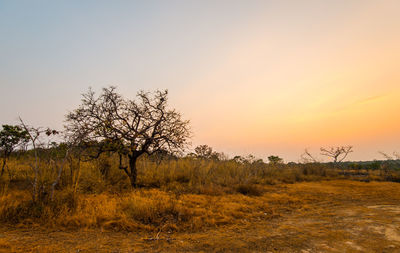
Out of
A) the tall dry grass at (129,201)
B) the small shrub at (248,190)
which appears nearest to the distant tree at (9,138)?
the tall dry grass at (129,201)

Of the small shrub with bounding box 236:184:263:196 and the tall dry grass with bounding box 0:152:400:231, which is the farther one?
the small shrub with bounding box 236:184:263:196

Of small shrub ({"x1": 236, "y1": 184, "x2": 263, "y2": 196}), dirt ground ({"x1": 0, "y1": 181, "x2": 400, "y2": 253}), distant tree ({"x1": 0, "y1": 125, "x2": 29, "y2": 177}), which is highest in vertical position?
distant tree ({"x1": 0, "y1": 125, "x2": 29, "y2": 177})

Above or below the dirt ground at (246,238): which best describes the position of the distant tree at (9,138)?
above

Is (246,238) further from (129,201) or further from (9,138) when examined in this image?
(9,138)

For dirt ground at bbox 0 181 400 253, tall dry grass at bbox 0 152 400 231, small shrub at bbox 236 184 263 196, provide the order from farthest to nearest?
small shrub at bbox 236 184 263 196 < tall dry grass at bbox 0 152 400 231 < dirt ground at bbox 0 181 400 253

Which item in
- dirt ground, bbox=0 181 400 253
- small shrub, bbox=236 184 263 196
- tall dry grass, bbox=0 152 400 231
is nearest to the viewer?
dirt ground, bbox=0 181 400 253

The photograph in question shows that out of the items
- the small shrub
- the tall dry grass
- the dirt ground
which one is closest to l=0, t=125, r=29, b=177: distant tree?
the tall dry grass

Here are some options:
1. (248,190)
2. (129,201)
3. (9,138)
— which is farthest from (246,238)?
(9,138)

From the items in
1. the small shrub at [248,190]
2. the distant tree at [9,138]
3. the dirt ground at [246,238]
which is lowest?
the dirt ground at [246,238]

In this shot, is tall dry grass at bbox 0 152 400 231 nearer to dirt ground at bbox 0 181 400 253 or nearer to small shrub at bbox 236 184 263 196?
small shrub at bbox 236 184 263 196

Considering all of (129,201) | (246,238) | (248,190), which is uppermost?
(129,201)

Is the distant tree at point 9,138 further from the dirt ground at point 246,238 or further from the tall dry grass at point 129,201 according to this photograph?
the dirt ground at point 246,238

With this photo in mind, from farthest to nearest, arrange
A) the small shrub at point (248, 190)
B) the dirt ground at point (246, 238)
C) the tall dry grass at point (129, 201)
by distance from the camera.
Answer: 1. the small shrub at point (248, 190)
2. the tall dry grass at point (129, 201)
3. the dirt ground at point (246, 238)

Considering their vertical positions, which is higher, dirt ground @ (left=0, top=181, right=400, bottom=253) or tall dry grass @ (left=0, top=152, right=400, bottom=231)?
tall dry grass @ (left=0, top=152, right=400, bottom=231)
